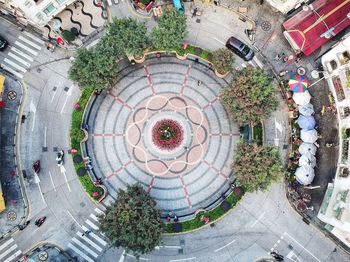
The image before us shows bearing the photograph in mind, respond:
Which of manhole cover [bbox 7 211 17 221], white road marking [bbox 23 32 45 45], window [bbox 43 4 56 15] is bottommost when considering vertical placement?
manhole cover [bbox 7 211 17 221]

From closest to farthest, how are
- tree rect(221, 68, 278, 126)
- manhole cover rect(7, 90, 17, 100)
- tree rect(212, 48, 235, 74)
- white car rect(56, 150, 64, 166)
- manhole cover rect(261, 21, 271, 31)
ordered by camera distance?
1. tree rect(221, 68, 278, 126)
2. tree rect(212, 48, 235, 74)
3. white car rect(56, 150, 64, 166)
4. manhole cover rect(7, 90, 17, 100)
5. manhole cover rect(261, 21, 271, 31)

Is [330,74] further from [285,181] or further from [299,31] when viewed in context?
[285,181]

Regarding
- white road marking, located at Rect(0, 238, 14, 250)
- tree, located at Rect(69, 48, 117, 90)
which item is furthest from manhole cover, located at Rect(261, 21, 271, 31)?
white road marking, located at Rect(0, 238, 14, 250)

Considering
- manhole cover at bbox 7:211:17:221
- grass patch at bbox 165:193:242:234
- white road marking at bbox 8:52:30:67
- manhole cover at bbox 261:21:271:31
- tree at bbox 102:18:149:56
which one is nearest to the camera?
tree at bbox 102:18:149:56

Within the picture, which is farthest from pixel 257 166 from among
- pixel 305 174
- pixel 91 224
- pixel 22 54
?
pixel 22 54

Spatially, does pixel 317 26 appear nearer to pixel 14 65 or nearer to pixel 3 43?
pixel 14 65

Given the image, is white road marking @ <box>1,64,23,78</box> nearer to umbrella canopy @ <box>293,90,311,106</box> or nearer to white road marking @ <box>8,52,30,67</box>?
white road marking @ <box>8,52,30,67</box>
